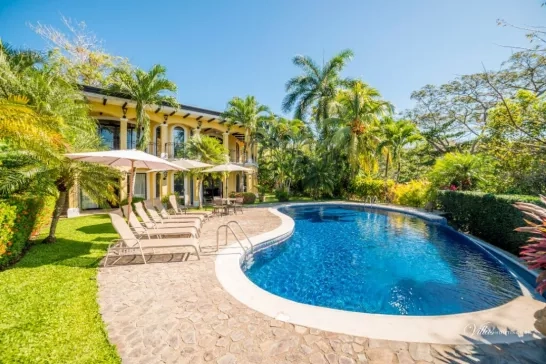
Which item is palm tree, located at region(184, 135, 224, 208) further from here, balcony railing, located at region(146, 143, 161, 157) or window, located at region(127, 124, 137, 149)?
window, located at region(127, 124, 137, 149)

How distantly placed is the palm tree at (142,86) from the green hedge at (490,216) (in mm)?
17539

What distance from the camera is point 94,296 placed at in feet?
15.6

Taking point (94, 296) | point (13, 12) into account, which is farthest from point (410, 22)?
point (13, 12)

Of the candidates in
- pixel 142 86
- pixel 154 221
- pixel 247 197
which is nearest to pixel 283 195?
pixel 247 197

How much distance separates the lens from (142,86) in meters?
15.7

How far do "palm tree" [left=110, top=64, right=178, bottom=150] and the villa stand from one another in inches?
35.1

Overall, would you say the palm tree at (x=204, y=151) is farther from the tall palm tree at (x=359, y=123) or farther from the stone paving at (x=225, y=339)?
the stone paving at (x=225, y=339)

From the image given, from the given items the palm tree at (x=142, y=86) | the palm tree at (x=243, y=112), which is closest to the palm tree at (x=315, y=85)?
the palm tree at (x=243, y=112)

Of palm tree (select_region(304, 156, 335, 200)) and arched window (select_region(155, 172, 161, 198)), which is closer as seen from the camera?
arched window (select_region(155, 172, 161, 198))

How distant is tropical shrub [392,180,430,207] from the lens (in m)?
18.3

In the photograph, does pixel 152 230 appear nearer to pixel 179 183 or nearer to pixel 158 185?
pixel 158 185

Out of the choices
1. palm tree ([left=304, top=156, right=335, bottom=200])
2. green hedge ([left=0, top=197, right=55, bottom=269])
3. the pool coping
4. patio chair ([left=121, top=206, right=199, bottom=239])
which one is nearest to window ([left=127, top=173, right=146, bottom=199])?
green hedge ([left=0, top=197, right=55, bottom=269])

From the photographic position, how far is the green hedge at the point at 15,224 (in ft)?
19.1

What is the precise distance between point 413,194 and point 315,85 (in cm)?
1389
